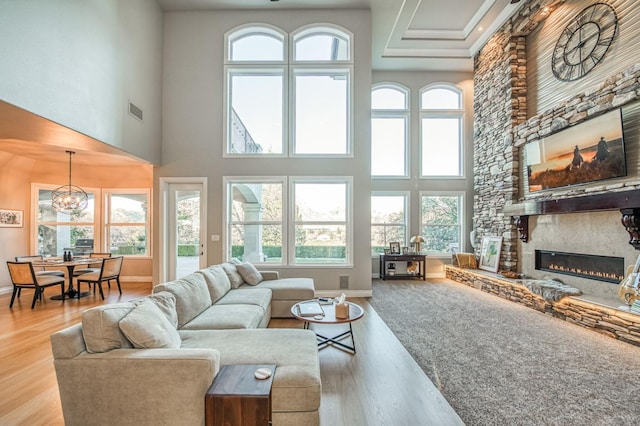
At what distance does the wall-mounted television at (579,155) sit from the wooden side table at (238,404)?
5.12 meters

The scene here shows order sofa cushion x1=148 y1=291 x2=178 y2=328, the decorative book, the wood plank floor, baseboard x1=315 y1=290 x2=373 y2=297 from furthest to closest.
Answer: baseboard x1=315 y1=290 x2=373 y2=297 → the decorative book → sofa cushion x1=148 y1=291 x2=178 y2=328 → the wood plank floor

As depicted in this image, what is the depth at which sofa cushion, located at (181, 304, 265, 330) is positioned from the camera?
9.47 ft

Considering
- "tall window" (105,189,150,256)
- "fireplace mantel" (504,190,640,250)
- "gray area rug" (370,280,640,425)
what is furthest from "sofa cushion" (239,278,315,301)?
"tall window" (105,189,150,256)

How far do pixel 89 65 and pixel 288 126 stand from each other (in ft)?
10.4

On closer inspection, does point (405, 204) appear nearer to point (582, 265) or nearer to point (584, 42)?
point (582, 265)

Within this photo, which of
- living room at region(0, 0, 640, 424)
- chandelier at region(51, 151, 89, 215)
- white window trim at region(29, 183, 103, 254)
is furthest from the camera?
white window trim at region(29, 183, 103, 254)

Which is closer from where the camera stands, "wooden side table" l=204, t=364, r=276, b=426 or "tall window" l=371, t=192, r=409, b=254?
"wooden side table" l=204, t=364, r=276, b=426

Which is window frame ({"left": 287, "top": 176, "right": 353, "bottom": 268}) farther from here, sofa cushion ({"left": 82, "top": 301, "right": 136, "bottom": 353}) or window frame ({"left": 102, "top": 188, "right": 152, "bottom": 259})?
sofa cushion ({"left": 82, "top": 301, "right": 136, "bottom": 353})

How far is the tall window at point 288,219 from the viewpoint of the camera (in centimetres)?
611

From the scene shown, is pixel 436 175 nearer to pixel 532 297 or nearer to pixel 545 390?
pixel 532 297

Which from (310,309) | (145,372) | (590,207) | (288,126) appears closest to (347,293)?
(310,309)

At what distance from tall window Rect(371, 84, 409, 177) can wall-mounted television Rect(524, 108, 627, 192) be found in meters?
2.95

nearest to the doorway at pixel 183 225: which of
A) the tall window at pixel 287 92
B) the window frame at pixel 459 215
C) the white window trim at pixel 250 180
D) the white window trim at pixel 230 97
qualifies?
the white window trim at pixel 250 180

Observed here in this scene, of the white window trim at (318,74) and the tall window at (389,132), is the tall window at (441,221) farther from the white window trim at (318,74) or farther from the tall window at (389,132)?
the white window trim at (318,74)
